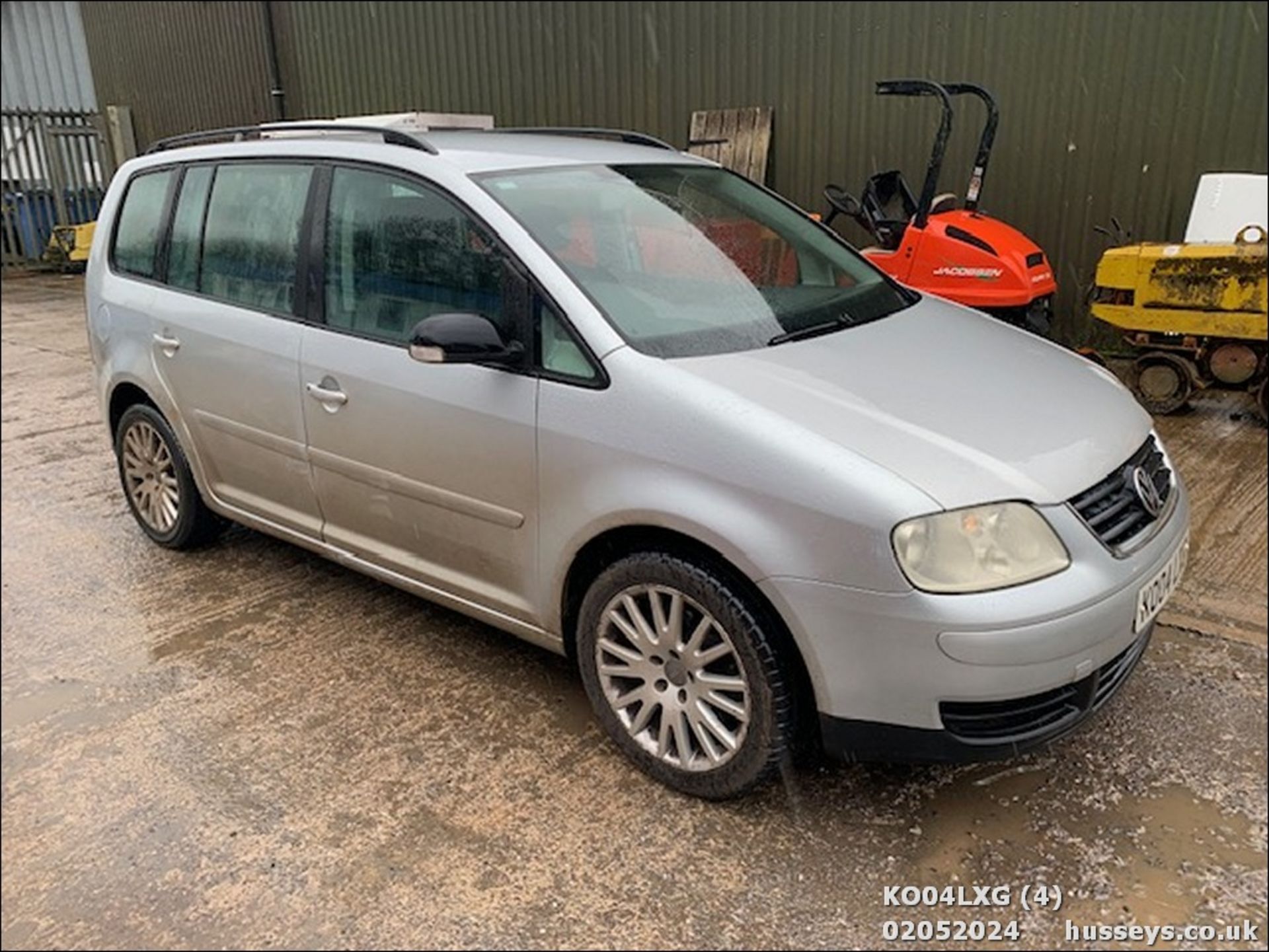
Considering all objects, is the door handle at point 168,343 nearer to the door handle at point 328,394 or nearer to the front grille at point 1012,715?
the door handle at point 328,394

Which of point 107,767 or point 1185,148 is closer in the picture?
point 107,767

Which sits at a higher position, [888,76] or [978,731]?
[888,76]

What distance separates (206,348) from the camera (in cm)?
344

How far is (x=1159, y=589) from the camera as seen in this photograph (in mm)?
2359

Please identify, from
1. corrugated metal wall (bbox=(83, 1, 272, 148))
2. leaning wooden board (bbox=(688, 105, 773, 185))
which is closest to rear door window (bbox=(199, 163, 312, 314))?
leaning wooden board (bbox=(688, 105, 773, 185))

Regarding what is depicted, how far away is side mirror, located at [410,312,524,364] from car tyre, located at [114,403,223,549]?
169 centimetres

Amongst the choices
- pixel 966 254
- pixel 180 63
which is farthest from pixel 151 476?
pixel 180 63

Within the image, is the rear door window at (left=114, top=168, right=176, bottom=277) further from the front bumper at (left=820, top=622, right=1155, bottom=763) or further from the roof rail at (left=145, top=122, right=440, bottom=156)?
the front bumper at (left=820, top=622, right=1155, bottom=763)

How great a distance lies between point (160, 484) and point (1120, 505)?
11.1 feet

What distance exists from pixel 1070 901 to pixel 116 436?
3.74 metres

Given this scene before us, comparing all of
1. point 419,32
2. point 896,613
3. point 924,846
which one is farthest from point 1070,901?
point 419,32

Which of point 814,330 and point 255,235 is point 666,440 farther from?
point 255,235

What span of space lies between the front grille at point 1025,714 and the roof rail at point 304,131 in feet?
6.93

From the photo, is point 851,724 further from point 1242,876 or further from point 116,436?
point 116,436
